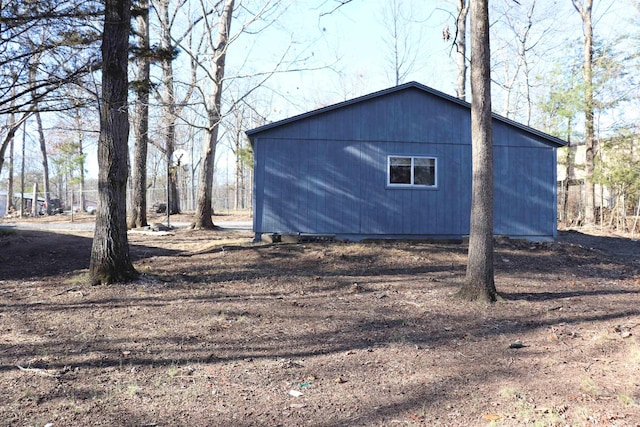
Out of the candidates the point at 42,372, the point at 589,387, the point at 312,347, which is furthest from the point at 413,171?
the point at 42,372

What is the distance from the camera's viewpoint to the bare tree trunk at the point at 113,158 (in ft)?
23.4

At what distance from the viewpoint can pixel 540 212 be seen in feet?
43.0

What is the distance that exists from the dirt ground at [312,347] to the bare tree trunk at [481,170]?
0.38 meters

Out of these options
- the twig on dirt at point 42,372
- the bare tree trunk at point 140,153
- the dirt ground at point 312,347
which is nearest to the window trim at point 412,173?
the dirt ground at point 312,347

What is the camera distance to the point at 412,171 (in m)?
12.8

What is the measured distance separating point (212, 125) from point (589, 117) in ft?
55.8

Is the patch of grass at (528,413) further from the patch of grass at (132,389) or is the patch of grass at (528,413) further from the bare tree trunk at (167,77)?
the bare tree trunk at (167,77)

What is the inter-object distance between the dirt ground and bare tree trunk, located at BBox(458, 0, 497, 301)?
0.38 meters

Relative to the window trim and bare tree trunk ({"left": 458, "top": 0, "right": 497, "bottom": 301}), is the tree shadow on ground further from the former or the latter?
bare tree trunk ({"left": 458, "top": 0, "right": 497, "bottom": 301})

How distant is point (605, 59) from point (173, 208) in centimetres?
2222

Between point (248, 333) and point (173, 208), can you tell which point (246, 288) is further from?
point (173, 208)

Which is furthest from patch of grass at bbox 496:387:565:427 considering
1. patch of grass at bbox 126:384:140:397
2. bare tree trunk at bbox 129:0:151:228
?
bare tree trunk at bbox 129:0:151:228

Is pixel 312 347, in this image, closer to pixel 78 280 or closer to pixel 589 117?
pixel 78 280

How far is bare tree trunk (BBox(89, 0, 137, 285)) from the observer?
23.4 ft
